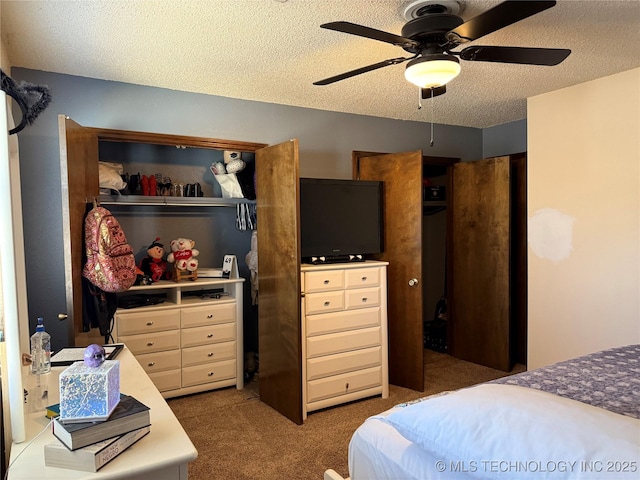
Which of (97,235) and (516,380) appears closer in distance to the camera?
(516,380)

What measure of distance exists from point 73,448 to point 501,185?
150 inches

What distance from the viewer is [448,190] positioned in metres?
4.51

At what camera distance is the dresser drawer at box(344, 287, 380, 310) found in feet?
10.9

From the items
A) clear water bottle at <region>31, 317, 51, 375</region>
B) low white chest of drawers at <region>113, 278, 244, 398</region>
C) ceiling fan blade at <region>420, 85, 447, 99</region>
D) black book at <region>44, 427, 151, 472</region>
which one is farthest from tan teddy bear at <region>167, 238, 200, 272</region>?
black book at <region>44, 427, 151, 472</region>

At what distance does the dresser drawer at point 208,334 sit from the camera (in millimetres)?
3468

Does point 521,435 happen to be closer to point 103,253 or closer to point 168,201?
point 103,253

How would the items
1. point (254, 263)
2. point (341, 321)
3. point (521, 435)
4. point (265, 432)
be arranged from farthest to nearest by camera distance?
point (254, 263)
point (341, 321)
point (265, 432)
point (521, 435)

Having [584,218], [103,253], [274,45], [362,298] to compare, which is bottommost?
[362,298]

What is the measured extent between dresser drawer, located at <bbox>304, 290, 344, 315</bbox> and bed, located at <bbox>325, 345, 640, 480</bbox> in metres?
1.62

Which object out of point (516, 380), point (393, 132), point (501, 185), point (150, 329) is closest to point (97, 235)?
point (150, 329)

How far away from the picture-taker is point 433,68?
1.99 m

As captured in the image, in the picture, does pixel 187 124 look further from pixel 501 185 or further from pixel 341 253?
pixel 501 185

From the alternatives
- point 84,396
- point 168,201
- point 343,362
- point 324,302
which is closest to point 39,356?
point 84,396

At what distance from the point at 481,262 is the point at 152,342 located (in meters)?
3.01
